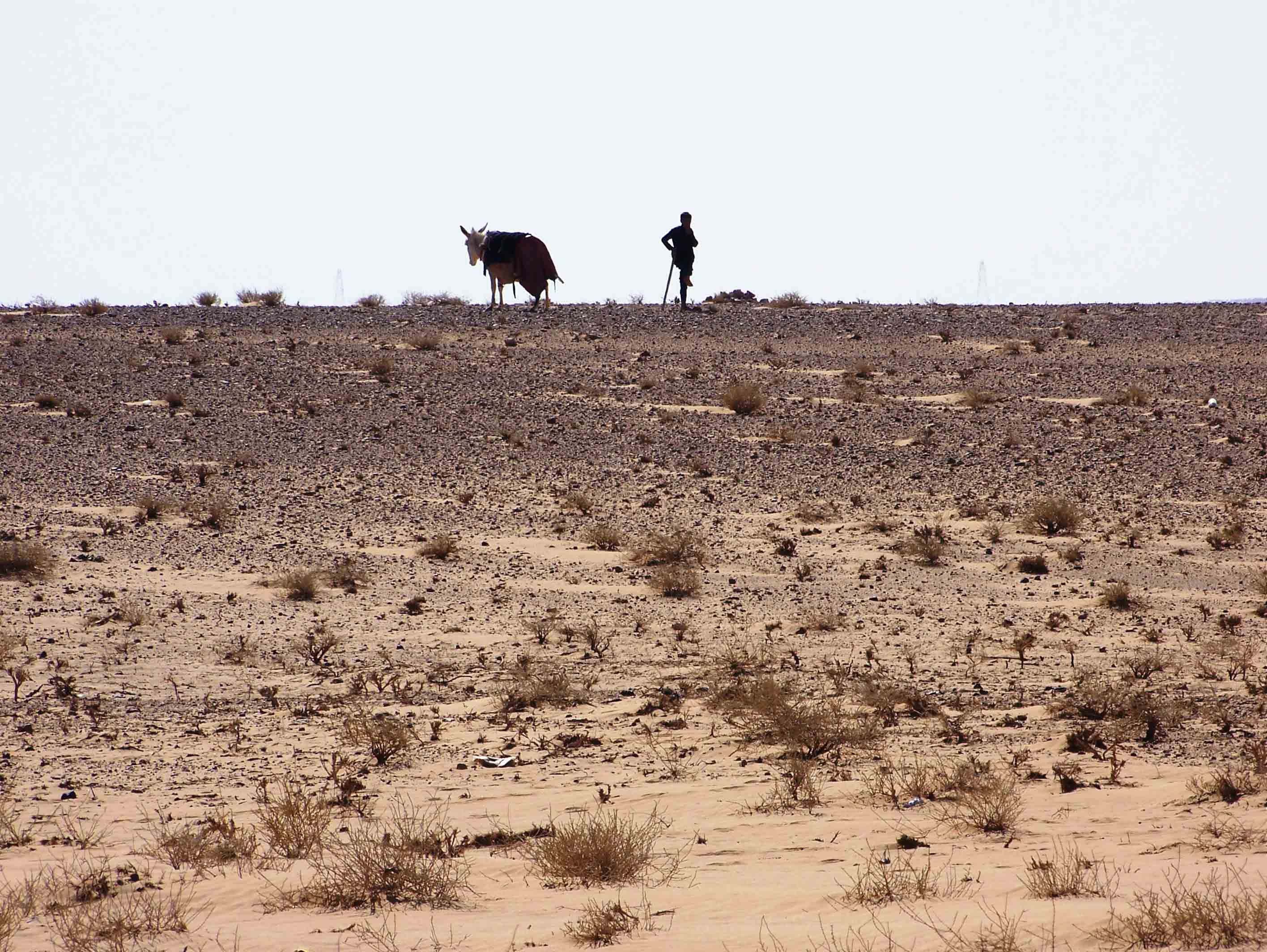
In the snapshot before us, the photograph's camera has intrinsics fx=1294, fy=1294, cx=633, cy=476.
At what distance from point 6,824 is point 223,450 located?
1140 centimetres

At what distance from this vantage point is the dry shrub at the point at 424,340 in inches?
966

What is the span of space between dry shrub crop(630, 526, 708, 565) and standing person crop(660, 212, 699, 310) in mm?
15045

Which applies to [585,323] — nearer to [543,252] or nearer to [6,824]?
[543,252]

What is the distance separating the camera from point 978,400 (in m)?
20.0

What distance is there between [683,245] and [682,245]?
0.06ft

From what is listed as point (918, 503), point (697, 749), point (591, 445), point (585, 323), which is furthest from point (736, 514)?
point (585, 323)

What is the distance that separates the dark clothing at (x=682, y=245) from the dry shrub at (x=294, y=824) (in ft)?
70.7

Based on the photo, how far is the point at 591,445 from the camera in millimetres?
18047

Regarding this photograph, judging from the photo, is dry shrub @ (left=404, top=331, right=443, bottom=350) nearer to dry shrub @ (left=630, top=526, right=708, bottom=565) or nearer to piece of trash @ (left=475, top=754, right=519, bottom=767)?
dry shrub @ (left=630, top=526, right=708, bottom=565)

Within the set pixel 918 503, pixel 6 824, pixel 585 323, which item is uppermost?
pixel 585 323

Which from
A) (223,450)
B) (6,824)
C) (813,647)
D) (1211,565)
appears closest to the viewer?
(6,824)

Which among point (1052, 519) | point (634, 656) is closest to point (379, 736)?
point (634, 656)

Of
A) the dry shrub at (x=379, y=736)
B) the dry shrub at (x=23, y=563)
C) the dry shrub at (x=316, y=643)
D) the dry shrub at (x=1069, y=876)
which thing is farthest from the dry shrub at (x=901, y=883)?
the dry shrub at (x=23, y=563)

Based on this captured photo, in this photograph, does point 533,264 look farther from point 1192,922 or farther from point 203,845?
point 1192,922
